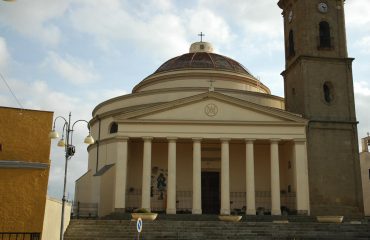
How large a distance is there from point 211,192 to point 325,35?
1448 centimetres

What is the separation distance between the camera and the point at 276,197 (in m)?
31.5

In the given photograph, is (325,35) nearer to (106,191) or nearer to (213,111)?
(213,111)

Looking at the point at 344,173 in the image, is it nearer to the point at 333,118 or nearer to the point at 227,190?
the point at 333,118

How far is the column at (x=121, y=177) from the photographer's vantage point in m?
31.0

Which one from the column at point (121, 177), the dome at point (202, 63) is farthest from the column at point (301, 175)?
the dome at point (202, 63)

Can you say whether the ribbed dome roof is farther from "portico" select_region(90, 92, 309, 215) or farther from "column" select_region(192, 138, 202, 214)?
"column" select_region(192, 138, 202, 214)

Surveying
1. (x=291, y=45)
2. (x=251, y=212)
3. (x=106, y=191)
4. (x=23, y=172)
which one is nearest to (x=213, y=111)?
(x=251, y=212)

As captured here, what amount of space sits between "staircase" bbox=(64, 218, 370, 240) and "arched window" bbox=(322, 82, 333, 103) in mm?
10419

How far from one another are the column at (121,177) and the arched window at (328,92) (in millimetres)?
14649

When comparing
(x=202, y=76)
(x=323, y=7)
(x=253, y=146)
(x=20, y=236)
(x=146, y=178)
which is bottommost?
(x=20, y=236)

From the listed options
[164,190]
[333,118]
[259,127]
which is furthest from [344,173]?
[164,190]

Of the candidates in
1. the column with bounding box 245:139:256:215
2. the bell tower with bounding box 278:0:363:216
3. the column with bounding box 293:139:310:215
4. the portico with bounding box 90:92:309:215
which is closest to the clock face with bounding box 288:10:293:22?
the bell tower with bounding box 278:0:363:216

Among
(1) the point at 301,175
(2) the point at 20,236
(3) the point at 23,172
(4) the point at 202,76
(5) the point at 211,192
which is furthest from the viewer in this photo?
(4) the point at 202,76

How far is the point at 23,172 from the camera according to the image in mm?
19328
